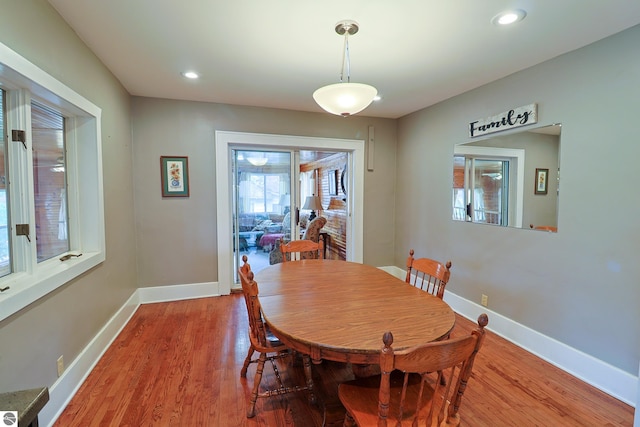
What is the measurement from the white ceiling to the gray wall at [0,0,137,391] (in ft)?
0.60

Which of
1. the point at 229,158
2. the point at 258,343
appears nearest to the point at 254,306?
the point at 258,343

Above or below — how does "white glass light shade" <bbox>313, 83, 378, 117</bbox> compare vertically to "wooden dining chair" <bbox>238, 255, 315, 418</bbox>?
above

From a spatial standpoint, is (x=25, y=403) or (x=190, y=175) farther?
(x=190, y=175)

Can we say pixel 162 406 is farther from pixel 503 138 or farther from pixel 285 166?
pixel 503 138

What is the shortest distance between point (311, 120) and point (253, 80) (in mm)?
1261

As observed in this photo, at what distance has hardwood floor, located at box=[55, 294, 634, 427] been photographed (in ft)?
6.02

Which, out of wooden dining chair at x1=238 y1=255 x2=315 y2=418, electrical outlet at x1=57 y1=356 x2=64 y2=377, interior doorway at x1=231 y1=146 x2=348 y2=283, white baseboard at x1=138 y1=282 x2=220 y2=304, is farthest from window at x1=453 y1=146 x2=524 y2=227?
electrical outlet at x1=57 y1=356 x2=64 y2=377

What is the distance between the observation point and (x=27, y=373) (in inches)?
63.4

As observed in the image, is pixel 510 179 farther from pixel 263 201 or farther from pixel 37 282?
pixel 37 282

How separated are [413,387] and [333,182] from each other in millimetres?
4483

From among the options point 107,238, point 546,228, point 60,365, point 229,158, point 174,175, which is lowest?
point 60,365

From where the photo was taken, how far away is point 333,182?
18.8ft

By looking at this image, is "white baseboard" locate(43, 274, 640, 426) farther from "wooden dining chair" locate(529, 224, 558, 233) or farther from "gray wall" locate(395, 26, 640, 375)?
"wooden dining chair" locate(529, 224, 558, 233)

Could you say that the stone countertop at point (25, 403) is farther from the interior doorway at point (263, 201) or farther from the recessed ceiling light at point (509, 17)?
the interior doorway at point (263, 201)
